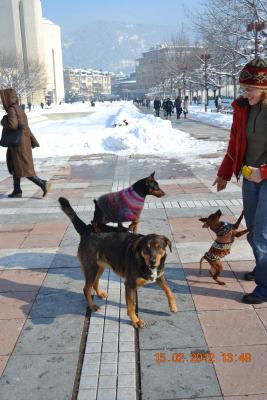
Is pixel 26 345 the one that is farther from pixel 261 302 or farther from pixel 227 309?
pixel 261 302

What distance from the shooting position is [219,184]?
13.8 ft

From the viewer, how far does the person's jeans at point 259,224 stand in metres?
3.63

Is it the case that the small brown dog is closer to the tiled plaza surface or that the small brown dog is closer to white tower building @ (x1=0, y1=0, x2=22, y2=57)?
the tiled plaza surface

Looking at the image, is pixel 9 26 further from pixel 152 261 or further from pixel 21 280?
pixel 152 261

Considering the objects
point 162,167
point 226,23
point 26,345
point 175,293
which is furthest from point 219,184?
point 226,23

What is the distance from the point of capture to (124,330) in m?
3.48

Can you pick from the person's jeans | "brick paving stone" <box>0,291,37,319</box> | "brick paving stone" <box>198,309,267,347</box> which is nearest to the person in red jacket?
the person's jeans

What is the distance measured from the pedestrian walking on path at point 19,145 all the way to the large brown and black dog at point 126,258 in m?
4.35

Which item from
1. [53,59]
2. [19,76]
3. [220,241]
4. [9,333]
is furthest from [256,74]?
[53,59]

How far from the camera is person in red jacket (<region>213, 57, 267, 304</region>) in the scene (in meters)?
3.41

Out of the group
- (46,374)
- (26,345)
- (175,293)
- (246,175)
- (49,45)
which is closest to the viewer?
(46,374)

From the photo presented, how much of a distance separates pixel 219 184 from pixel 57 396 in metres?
2.42

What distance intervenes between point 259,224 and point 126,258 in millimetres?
1176

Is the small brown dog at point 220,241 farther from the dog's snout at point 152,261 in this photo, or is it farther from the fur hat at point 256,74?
the fur hat at point 256,74
